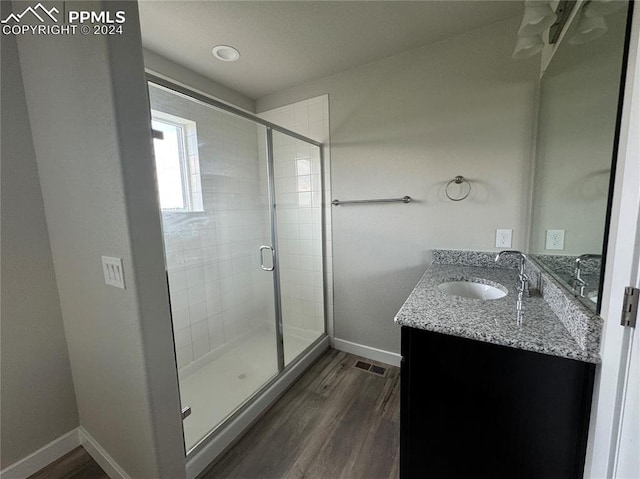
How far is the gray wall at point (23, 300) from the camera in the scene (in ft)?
3.90

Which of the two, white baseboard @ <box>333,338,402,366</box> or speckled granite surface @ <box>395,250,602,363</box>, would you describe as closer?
speckled granite surface @ <box>395,250,602,363</box>

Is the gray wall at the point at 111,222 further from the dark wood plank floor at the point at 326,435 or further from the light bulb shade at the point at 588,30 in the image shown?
the light bulb shade at the point at 588,30

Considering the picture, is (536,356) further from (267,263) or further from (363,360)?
(267,263)

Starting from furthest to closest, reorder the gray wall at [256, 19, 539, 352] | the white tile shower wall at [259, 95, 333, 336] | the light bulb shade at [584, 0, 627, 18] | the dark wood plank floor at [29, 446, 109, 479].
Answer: the white tile shower wall at [259, 95, 333, 336] < the gray wall at [256, 19, 539, 352] < the dark wood plank floor at [29, 446, 109, 479] < the light bulb shade at [584, 0, 627, 18]

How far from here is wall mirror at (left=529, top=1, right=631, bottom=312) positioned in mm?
750

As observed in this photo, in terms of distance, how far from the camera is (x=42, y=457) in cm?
134

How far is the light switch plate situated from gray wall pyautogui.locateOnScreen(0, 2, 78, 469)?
0.63 meters

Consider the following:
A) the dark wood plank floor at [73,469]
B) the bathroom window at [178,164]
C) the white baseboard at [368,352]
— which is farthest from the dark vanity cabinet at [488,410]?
the bathroom window at [178,164]

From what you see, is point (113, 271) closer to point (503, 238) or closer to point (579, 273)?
point (579, 273)

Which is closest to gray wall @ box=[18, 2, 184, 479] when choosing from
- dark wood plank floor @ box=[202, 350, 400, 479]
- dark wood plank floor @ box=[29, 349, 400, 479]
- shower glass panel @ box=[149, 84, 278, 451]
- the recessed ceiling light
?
dark wood plank floor @ box=[29, 349, 400, 479]

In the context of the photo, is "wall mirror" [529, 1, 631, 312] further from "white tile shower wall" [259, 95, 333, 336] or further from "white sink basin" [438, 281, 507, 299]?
"white tile shower wall" [259, 95, 333, 336]

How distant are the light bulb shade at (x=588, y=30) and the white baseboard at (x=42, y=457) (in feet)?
9.75

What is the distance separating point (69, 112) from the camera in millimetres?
992

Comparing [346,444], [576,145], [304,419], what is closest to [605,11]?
[576,145]
